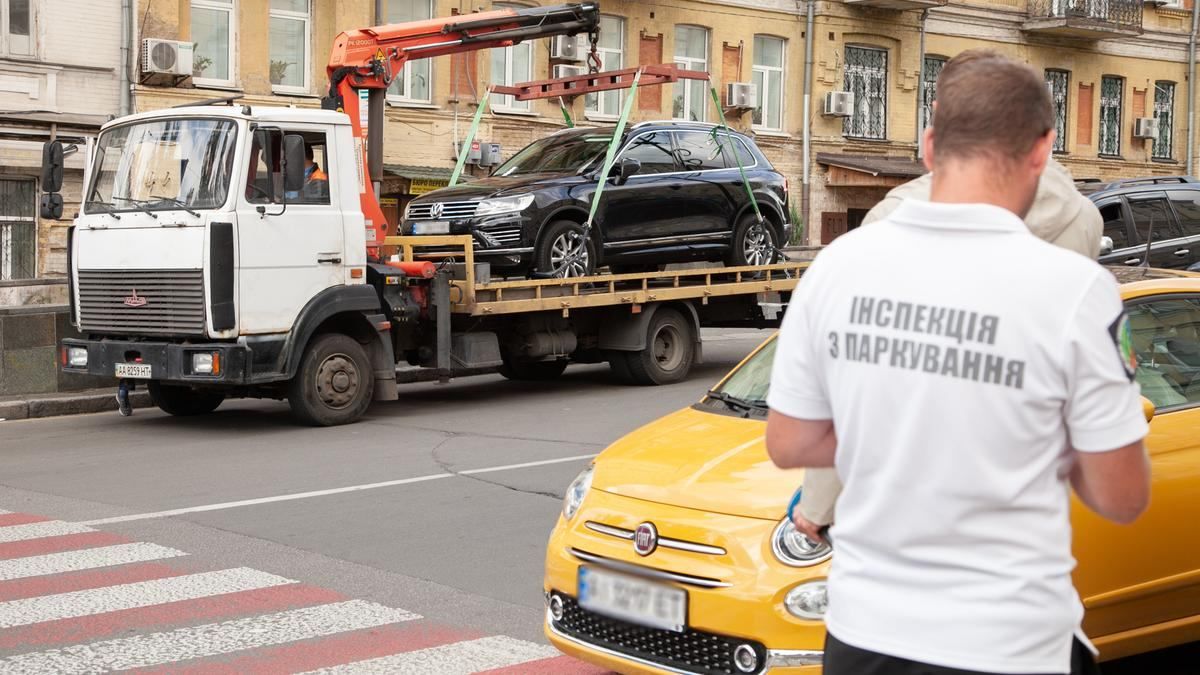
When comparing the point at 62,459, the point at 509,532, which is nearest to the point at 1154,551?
the point at 509,532

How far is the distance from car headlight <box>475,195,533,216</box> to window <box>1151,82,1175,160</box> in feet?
100

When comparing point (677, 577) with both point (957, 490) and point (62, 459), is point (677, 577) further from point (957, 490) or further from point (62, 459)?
point (62, 459)

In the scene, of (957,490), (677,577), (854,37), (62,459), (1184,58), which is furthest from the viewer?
(1184,58)

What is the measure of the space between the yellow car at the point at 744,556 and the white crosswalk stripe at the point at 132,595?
246 centimetres

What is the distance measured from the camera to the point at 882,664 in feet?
8.22

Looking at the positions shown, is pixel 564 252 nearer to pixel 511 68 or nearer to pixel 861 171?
pixel 511 68

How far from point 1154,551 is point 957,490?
2.78 m

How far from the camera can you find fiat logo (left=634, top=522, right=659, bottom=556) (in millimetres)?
4820

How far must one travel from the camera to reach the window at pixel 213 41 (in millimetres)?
23969

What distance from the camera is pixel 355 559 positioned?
7812 mm

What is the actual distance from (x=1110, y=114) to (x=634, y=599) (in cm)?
3802

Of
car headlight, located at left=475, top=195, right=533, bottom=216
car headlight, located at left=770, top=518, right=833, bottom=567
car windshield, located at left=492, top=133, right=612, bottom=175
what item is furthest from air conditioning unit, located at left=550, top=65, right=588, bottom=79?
car headlight, located at left=770, top=518, right=833, bottom=567

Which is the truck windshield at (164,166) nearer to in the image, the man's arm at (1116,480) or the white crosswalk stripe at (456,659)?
the white crosswalk stripe at (456,659)

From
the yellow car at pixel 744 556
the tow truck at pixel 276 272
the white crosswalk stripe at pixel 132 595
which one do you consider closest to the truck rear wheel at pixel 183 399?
the tow truck at pixel 276 272
